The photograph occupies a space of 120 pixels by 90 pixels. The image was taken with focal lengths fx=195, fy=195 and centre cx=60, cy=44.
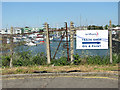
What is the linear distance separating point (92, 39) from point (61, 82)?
483 cm

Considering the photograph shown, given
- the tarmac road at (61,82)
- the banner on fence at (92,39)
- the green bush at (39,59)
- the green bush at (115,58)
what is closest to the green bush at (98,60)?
the green bush at (115,58)

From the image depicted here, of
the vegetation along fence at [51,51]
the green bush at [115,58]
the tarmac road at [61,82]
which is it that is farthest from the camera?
the green bush at [115,58]

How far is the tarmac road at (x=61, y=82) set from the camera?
7107 millimetres

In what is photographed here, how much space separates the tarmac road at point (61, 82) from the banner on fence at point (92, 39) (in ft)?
12.0

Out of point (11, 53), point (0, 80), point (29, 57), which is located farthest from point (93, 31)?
point (0, 80)

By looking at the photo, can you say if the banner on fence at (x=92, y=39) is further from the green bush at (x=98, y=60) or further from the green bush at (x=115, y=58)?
the green bush at (x=115, y=58)

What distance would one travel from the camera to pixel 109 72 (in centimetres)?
903

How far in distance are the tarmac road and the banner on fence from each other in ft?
12.0

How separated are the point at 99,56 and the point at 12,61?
5.21 meters

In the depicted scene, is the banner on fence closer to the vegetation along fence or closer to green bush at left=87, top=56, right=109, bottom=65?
the vegetation along fence

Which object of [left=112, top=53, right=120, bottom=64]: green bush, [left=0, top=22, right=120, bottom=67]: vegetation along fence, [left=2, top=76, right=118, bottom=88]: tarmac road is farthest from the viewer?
[left=112, top=53, right=120, bottom=64]: green bush

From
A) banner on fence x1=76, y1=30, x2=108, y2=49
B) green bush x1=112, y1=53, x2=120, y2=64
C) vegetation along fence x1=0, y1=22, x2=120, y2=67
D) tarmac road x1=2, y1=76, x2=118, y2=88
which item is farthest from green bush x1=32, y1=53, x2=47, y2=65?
green bush x1=112, y1=53, x2=120, y2=64

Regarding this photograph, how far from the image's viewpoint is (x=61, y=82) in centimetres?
762

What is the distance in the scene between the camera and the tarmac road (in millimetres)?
7107
